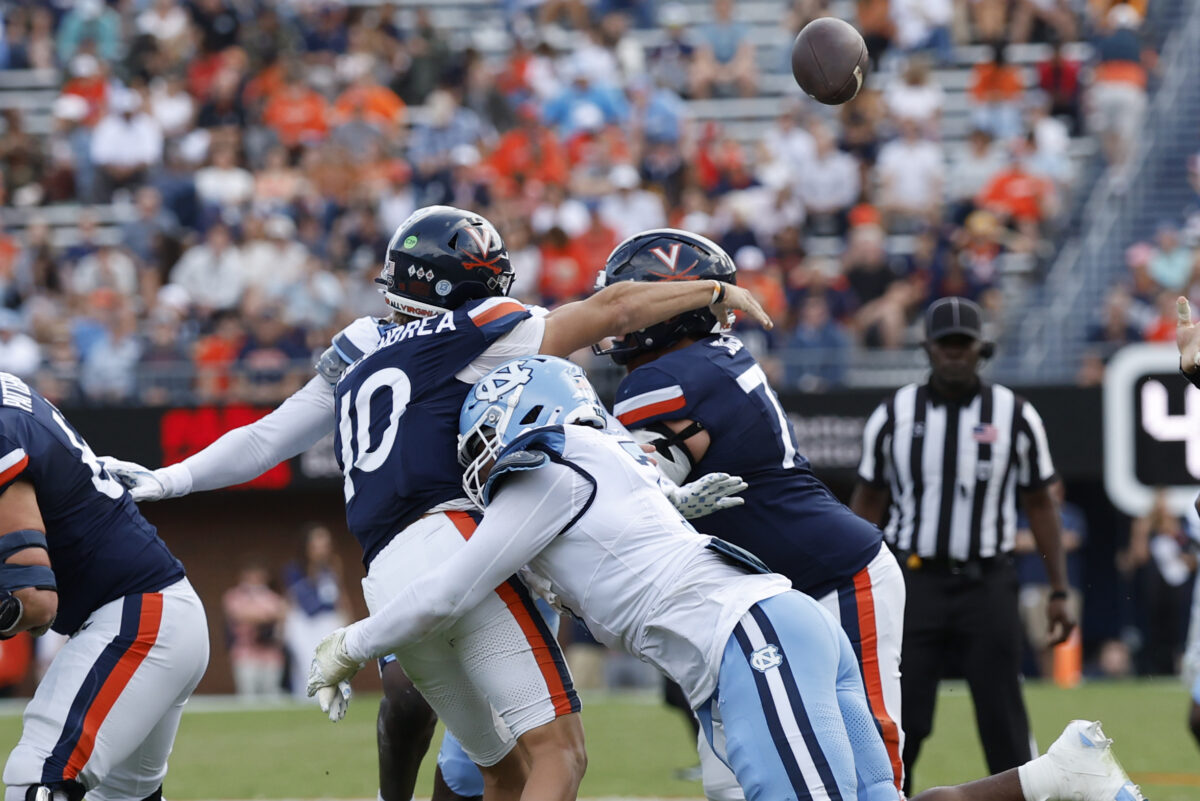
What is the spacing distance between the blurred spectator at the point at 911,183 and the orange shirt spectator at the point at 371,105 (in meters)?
4.57

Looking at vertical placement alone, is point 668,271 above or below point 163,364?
above

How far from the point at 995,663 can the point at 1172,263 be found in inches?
344

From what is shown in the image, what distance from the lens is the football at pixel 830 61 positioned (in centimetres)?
691

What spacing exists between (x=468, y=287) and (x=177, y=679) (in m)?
1.35

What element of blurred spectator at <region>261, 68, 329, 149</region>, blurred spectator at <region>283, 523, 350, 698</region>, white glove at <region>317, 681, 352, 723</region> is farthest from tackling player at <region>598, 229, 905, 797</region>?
blurred spectator at <region>261, 68, 329, 149</region>

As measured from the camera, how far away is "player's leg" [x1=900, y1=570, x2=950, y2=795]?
6.49 metres

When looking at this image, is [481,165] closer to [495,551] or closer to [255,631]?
[255,631]

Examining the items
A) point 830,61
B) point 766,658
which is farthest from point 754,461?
point 830,61

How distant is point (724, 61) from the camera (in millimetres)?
17328

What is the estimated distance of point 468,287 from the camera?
16.3 feet

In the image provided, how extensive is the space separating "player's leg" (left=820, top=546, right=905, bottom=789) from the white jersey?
→ 97 centimetres

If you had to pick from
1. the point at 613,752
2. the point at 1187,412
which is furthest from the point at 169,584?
the point at 1187,412

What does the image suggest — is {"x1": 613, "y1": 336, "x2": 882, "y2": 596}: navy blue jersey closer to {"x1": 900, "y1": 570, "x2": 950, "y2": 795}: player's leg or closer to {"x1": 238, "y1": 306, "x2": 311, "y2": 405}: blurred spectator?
{"x1": 900, "y1": 570, "x2": 950, "y2": 795}: player's leg

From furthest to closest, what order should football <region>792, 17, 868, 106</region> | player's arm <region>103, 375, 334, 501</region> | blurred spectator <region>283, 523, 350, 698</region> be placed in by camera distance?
blurred spectator <region>283, 523, 350, 698</region>
football <region>792, 17, 868, 106</region>
player's arm <region>103, 375, 334, 501</region>
